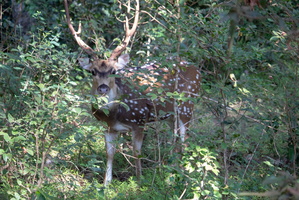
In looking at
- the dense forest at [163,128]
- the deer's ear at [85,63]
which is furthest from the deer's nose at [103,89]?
the dense forest at [163,128]

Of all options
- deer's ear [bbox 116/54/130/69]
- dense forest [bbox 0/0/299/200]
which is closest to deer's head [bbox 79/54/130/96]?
deer's ear [bbox 116/54/130/69]

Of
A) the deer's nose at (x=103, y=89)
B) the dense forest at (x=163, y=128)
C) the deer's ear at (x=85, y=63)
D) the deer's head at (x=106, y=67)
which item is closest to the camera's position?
the dense forest at (x=163, y=128)

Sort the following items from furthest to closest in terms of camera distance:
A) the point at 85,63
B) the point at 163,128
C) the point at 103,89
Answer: the point at 85,63
the point at 103,89
the point at 163,128

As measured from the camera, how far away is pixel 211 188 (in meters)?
4.57

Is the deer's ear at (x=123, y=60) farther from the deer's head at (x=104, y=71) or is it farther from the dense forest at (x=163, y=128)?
the dense forest at (x=163, y=128)

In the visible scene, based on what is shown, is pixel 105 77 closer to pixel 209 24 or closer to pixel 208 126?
pixel 209 24

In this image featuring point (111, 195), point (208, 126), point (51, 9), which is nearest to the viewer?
point (111, 195)

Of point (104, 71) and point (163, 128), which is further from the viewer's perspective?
point (104, 71)

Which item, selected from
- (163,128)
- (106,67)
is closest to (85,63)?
(106,67)

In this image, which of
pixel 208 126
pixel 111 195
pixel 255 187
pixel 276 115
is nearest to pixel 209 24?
pixel 276 115

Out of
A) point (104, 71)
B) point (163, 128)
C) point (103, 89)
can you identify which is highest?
point (104, 71)

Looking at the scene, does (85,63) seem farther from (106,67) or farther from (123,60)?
(123,60)

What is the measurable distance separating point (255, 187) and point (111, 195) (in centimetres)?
169

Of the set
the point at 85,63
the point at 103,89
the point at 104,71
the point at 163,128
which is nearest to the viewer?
the point at 163,128
